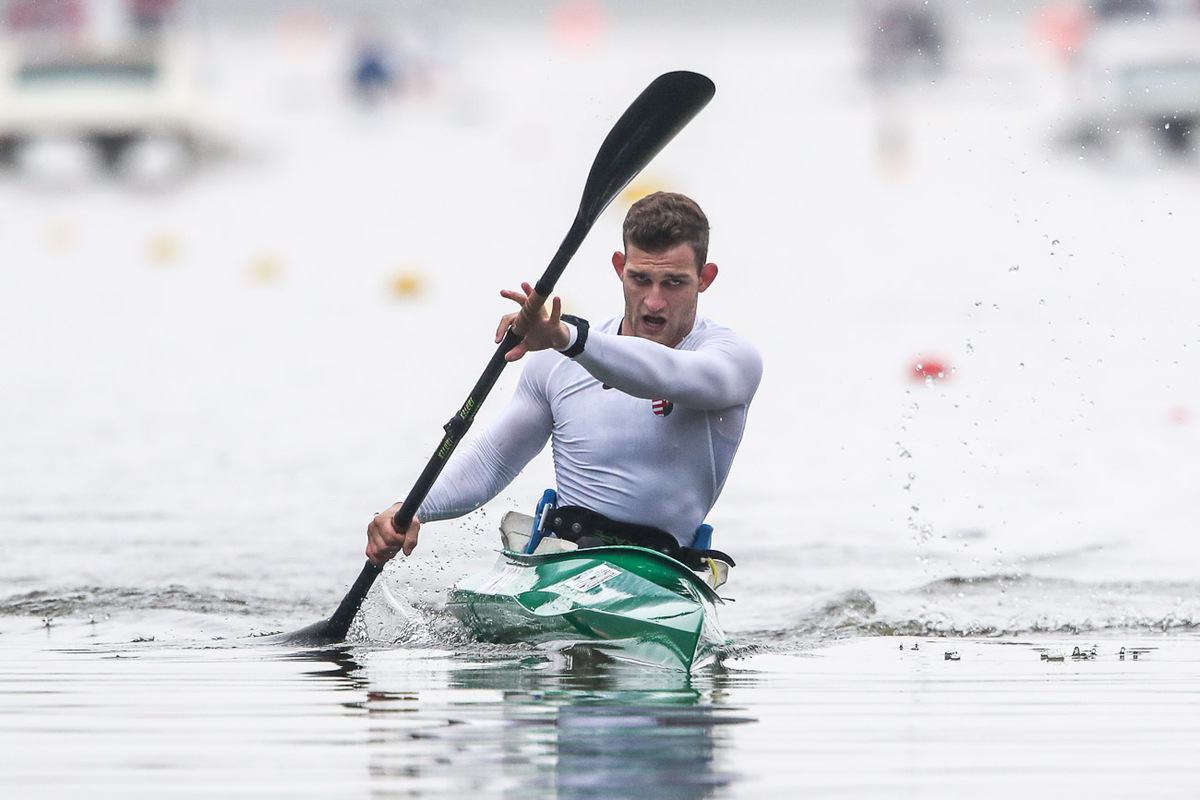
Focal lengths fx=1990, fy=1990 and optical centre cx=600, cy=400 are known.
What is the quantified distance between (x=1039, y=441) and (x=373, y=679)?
23.5ft

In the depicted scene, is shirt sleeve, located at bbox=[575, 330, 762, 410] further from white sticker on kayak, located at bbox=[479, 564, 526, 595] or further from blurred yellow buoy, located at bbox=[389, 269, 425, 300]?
blurred yellow buoy, located at bbox=[389, 269, 425, 300]

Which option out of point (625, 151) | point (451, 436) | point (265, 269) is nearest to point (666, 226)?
point (625, 151)

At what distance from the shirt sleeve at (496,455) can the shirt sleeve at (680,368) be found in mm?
594

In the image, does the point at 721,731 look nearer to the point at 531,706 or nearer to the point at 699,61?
the point at 531,706

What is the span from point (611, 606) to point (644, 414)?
0.65 meters

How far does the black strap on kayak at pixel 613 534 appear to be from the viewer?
5539 mm

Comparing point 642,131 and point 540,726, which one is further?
point 642,131

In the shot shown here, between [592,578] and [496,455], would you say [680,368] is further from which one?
[496,455]

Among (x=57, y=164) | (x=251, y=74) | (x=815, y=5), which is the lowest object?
(x=57, y=164)

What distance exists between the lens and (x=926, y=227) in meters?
24.8

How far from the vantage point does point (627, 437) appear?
5535 mm

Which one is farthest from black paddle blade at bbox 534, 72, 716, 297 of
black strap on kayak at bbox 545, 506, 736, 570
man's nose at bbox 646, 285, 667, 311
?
black strap on kayak at bbox 545, 506, 736, 570

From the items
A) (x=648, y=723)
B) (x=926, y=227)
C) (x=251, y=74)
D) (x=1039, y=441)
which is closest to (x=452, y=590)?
(x=648, y=723)

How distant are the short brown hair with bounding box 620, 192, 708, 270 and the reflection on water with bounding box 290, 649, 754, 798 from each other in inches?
43.3
